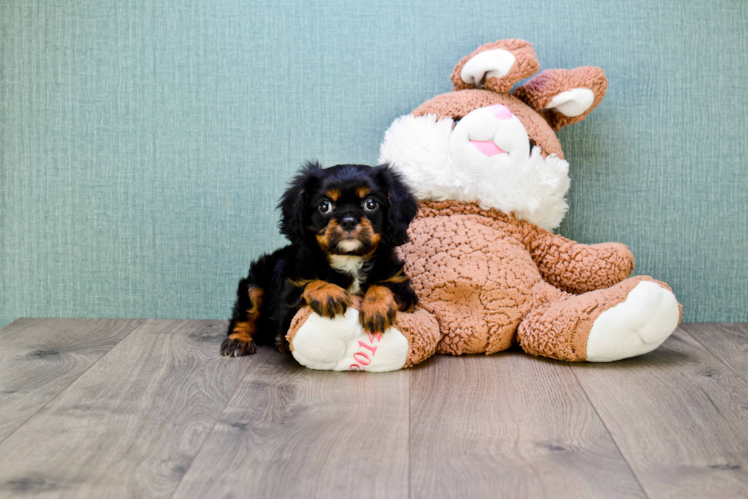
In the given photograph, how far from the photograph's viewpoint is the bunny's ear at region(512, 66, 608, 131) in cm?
212

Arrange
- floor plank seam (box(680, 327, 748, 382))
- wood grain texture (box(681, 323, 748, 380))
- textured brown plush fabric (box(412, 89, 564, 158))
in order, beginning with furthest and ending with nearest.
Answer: textured brown plush fabric (box(412, 89, 564, 158)) < wood grain texture (box(681, 323, 748, 380)) < floor plank seam (box(680, 327, 748, 382))

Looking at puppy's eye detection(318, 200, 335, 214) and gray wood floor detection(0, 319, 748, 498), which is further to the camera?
puppy's eye detection(318, 200, 335, 214)

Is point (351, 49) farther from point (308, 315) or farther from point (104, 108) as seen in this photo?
point (308, 315)

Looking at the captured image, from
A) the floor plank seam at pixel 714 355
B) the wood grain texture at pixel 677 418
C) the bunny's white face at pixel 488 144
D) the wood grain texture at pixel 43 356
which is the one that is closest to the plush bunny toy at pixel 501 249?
the bunny's white face at pixel 488 144

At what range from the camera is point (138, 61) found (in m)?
2.37

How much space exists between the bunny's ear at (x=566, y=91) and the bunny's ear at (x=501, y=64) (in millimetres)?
107

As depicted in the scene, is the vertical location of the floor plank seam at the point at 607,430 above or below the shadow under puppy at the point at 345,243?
below

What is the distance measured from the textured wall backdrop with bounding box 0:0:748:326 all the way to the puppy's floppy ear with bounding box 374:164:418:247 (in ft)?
1.98

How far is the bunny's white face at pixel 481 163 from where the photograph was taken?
2.00 m

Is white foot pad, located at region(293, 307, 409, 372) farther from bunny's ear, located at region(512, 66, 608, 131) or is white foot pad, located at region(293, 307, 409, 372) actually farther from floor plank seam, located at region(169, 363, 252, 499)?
bunny's ear, located at region(512, 66, 608, 131)

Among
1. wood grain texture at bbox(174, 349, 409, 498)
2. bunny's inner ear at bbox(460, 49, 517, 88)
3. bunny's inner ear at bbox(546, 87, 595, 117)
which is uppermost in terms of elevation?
bunny's inner ear at bbox(460, 49, 517, 88)

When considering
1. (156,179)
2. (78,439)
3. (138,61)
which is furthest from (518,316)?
(138,61)

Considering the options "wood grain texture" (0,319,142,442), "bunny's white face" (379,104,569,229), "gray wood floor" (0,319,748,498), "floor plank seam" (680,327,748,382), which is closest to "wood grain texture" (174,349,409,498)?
"gray wood floor" (0,319,748,498)

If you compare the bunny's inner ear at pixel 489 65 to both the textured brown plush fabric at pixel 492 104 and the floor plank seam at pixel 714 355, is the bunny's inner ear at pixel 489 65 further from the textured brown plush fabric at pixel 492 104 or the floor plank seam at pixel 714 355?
the floor plank seam at pixel 714 355
